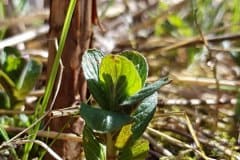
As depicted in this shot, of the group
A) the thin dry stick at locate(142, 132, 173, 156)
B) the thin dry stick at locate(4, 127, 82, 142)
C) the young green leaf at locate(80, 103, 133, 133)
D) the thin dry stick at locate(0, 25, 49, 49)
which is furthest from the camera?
the thin dry stick at locate(0, 25, 49, 49)

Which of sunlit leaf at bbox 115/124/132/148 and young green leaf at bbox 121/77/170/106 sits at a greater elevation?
young green leaf at bbox 121/77/170/106

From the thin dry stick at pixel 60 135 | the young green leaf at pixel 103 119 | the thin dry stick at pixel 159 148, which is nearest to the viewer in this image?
the young green leaf at pixel 103 119

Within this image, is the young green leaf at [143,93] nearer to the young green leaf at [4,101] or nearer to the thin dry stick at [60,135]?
the thin dry stick at [60,135]

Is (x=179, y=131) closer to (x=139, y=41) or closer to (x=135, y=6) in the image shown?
(x=139, y=41)

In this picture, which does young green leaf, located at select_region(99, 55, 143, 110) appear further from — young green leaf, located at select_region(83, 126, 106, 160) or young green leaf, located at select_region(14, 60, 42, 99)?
young green leaf, located at select_region(14, 60, 42, 99)

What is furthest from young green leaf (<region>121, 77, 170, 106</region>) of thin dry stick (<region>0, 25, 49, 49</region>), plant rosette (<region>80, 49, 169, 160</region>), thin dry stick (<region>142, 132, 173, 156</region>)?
thin dry stick (<region>0, 25, 49, 49</region>)

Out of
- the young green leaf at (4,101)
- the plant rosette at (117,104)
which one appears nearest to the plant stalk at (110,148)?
the plant rosette at (117,104)

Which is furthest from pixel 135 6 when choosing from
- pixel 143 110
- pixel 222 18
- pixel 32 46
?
pixel 143 110
